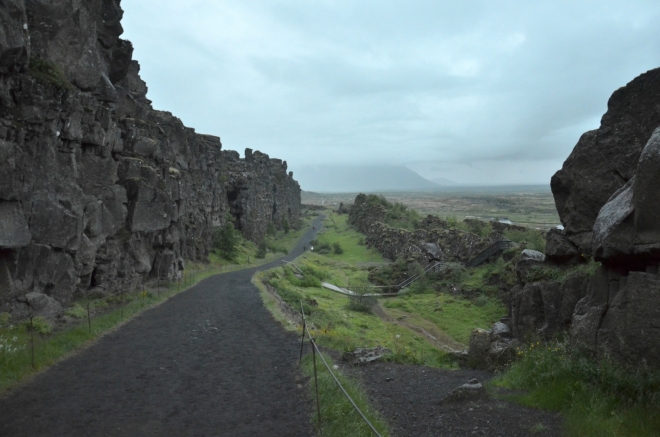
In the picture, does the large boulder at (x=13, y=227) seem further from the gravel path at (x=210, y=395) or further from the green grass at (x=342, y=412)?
the green grass at (x=342, y=412)

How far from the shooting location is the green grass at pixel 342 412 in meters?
9.46

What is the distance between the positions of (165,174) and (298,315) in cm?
1500

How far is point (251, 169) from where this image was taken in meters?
94.8

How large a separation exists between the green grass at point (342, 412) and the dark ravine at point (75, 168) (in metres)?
12.5

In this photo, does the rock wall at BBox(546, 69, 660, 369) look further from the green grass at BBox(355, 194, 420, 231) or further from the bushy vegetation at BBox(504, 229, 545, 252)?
the green grass at BBox(355, 194, 420, 231)

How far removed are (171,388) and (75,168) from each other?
13.2 m

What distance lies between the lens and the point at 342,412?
10.4m

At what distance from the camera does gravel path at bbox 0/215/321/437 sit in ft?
34.8

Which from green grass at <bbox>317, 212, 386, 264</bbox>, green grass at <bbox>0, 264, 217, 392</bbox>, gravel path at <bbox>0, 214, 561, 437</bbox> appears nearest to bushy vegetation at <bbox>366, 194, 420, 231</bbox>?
green grass at <bbox>317, 212, 386, 264</bbox>

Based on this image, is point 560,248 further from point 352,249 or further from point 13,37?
point 352,249

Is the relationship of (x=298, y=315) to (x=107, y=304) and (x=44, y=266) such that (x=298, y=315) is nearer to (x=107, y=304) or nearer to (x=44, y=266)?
(x=107, y=304)

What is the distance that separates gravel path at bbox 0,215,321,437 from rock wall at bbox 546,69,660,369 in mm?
6888

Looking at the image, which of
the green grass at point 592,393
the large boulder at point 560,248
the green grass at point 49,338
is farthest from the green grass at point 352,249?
the green grass at point 592,393

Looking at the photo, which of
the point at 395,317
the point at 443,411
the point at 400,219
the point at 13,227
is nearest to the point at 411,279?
the point at 395,317
